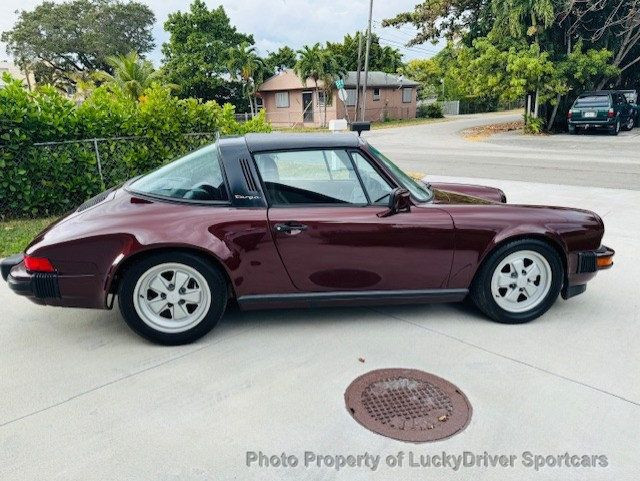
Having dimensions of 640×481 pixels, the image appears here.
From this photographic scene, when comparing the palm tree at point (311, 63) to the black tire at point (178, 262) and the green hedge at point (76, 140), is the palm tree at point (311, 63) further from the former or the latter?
the black tire at point (178, 262)

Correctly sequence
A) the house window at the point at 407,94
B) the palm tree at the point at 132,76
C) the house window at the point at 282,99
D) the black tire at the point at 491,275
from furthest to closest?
the house window at the point at 407,94
the house window at the point at 282,99
the palm tree at the point at 132,76
the black tire at the point at 491,275

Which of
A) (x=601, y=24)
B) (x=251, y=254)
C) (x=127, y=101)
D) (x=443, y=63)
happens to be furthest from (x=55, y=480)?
(x=443, y=63)

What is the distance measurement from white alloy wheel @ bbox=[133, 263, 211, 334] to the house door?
3549 centimetres

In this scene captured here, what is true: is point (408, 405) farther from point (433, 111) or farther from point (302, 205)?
point (433, 111)

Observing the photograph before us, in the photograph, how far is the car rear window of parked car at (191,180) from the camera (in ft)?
10.8

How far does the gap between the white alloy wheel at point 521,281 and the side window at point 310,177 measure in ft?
3.73

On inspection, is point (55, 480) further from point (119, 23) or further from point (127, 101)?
point (119, 23)

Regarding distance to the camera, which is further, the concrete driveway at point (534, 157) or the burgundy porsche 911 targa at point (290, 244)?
the concrete driveway at point (534, 157)

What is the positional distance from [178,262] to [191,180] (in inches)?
24.2

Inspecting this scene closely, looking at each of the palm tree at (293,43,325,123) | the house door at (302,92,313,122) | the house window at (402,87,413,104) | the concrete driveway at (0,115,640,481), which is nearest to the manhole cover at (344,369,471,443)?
the concrete driveway at (0,115,640,481)

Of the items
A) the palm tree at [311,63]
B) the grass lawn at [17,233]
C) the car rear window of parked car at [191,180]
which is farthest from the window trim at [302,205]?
the palm tree at [311,63]

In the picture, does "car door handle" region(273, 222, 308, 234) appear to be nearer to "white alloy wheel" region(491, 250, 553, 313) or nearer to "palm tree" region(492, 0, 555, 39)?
"white alloy wheel" region(491, 250, 553, 313)

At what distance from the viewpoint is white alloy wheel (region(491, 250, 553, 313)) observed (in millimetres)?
3471

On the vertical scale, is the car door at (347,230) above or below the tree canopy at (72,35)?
below
